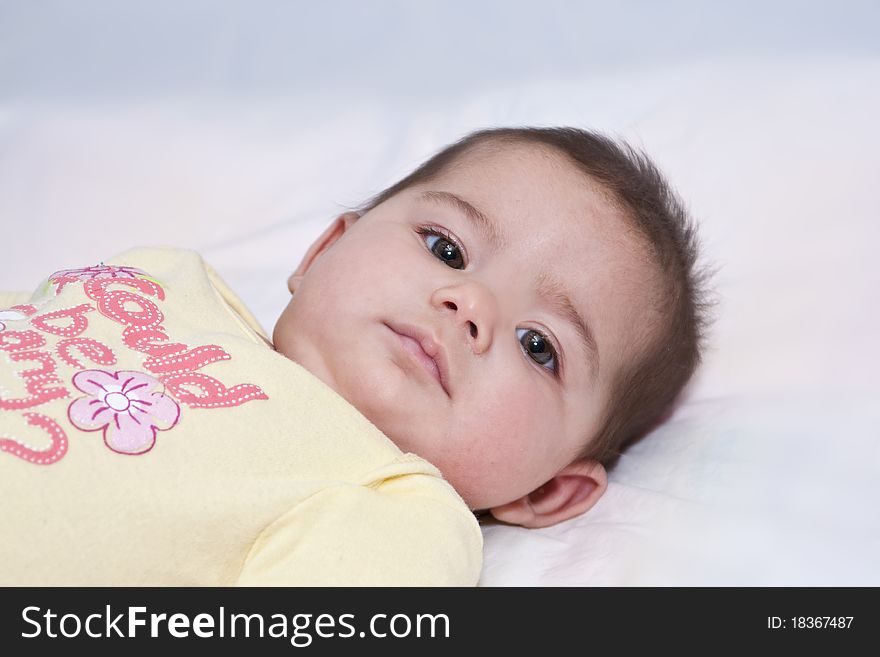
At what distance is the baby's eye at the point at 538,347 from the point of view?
4.85ft

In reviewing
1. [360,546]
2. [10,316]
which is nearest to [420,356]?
[360,546]

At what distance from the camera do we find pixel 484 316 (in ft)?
4.56

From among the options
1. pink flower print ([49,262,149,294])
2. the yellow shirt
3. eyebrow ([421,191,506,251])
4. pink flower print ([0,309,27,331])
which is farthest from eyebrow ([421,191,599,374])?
pink flower print ([0,309,27,331])

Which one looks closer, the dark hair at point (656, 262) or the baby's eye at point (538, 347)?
the baby's eye at point (538, 347)

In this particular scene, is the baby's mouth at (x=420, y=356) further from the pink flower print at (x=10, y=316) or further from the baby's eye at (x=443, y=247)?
the pink flower print at (x=10, y=316)

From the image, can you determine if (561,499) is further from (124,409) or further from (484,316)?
(124,409)

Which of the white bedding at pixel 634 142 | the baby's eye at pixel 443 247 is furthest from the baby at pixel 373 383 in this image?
the white bedding at pixel 634 142

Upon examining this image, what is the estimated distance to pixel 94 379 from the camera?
1.23m

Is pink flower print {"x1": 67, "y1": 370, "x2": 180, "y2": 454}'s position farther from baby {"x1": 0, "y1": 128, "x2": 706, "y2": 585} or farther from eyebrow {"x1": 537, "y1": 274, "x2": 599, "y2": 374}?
eyebrow {"x1": 537, "y1": 274, "x2": 599, "y2": 374}

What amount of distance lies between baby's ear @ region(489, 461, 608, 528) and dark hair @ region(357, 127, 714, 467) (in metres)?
0.03

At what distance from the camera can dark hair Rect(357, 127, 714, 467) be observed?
1.60 m

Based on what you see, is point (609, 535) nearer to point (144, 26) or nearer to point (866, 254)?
point (866, 254)
